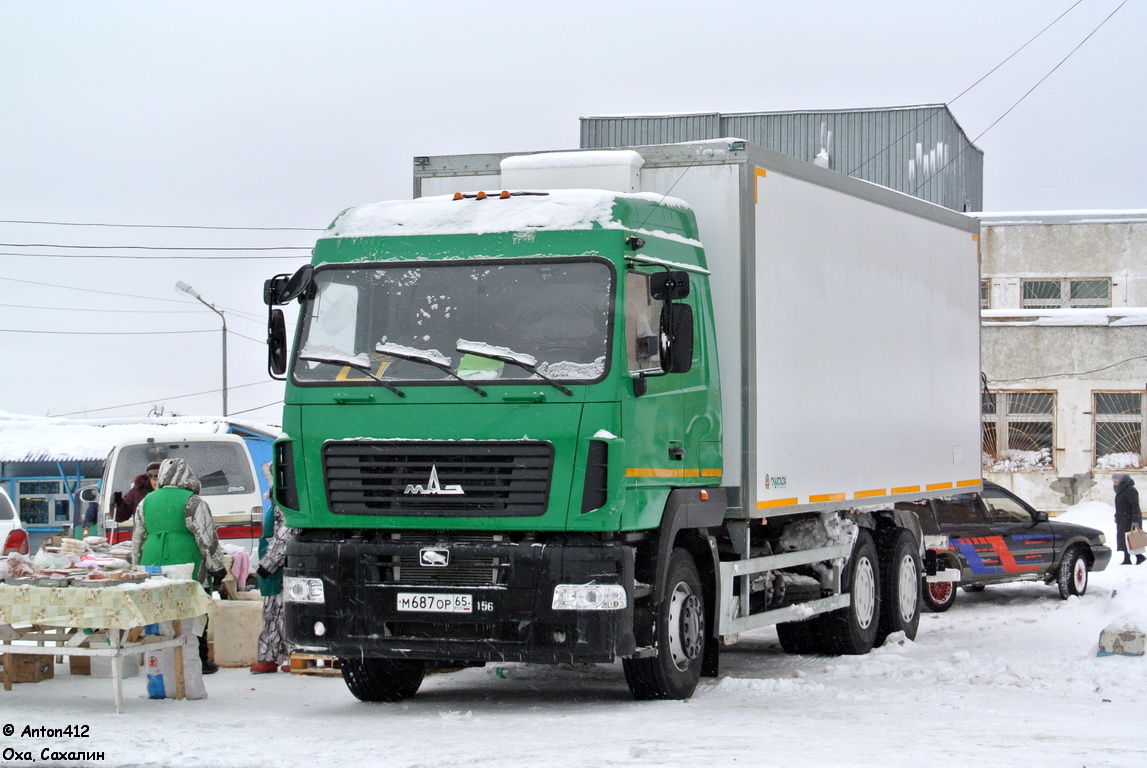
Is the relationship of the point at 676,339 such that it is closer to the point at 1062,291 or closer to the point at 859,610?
the point at 859,610

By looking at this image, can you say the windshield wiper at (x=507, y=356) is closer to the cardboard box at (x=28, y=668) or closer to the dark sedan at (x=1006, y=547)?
the cardboard box at (x=28, y=668)

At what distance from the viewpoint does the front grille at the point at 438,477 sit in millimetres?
9188

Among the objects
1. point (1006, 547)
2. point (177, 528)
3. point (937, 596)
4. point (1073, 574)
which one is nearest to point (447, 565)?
point (177, 528)

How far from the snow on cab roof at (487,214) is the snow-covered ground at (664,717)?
3.21 metres

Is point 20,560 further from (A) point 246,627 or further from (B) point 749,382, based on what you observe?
(B) point 749,382

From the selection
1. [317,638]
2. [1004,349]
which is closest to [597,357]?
[317,638]

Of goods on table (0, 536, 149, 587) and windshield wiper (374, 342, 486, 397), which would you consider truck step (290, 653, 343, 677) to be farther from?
windshield wiper (374, 342, 486, 397)

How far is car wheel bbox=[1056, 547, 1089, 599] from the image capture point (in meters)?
19.3

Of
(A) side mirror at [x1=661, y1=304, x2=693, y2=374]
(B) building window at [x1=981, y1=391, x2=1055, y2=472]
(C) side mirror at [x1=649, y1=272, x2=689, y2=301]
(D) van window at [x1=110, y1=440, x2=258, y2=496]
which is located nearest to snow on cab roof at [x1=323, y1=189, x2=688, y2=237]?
(C) side mirror at [x1=649, y1=272, x2=689, y2=301]

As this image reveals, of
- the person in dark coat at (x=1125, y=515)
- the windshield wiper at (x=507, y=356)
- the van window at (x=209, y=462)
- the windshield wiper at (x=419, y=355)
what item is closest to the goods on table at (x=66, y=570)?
the windshield wiper at (x=419, y=355)

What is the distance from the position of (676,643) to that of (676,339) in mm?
2160

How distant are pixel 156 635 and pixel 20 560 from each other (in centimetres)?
112

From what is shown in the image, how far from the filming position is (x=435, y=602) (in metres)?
9.40

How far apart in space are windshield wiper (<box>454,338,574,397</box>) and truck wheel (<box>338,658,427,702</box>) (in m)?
2.40
